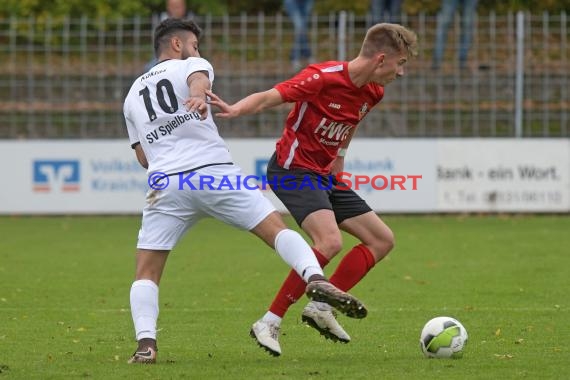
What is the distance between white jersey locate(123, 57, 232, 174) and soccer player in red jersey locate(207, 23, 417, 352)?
0.42m

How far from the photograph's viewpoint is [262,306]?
9.61 metres

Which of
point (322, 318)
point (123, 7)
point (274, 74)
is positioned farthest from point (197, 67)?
point (123, 7)

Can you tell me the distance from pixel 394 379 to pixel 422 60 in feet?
43.7

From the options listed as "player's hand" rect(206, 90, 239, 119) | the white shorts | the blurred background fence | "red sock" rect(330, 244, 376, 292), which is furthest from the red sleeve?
the blurred background fence

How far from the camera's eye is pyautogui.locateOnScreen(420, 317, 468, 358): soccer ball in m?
6.95

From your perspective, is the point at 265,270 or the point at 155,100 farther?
the point at 265,270

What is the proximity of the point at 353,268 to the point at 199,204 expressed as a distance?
1.28m

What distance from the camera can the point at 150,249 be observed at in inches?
271

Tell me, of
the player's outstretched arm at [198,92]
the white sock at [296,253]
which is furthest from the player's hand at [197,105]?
the white sock at [296,253]

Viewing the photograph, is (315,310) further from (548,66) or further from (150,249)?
(548,66)

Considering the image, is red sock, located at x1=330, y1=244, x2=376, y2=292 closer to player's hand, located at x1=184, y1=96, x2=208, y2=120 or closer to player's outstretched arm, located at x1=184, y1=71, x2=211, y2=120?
player's outstretched arm, located at x1=184, y1=71, x2=211, y2=120

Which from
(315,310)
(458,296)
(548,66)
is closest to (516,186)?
(548,66)

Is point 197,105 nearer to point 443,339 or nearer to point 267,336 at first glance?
point 267,336

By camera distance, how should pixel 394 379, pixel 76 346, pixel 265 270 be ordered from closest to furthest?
pixel 394 379, pixel 76 346, pixel 265 270
